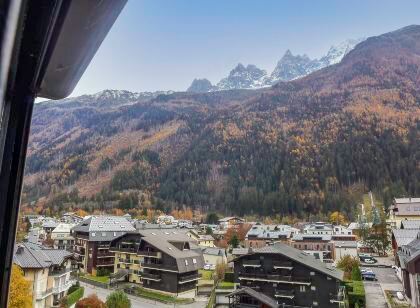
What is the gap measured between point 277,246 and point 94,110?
186 meters

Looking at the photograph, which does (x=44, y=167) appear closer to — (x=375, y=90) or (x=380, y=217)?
(x=380, y=217)

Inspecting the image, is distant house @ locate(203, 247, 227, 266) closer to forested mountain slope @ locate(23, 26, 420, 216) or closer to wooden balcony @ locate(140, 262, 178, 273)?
wooden balcony @ locate(140, 262, 178, 273)

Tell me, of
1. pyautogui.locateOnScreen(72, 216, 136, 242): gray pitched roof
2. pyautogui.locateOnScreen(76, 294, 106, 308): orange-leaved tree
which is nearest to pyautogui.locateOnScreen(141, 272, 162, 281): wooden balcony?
pyautogui.locateOnScreen(72, 216, 136, 242): gray pitched roof

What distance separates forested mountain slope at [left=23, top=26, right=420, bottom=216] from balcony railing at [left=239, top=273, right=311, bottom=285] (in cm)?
3981

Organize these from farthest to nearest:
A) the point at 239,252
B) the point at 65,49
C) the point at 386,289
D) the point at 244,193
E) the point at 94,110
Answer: the point at 94,110
the point at 244,193
the point at 239,252
the point at 386,289
the point at 65,49

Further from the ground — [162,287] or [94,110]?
[94,110]

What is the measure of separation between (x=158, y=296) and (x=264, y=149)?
268ft

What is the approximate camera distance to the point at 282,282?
18.5 m

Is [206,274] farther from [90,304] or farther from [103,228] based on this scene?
[90,304]

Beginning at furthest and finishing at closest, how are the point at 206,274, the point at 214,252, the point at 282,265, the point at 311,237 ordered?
the point at 311,237
the point at 214,252
the point at 206,274
the point at 282,265

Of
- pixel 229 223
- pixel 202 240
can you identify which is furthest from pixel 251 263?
pixel 229 223

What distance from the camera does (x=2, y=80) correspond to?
0.45 meters

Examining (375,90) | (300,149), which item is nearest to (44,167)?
(300,149)

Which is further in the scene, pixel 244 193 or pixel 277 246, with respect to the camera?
pixel 244 193
